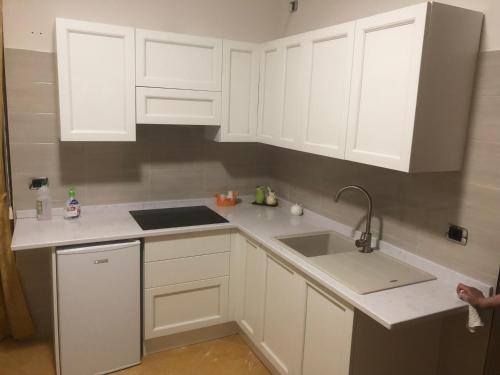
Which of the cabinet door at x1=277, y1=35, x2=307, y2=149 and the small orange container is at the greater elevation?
the cabinet door at x1=277, y1=35, x2=307, y2=149

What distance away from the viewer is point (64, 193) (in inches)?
102

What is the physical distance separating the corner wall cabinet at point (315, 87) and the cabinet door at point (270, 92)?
11 mm

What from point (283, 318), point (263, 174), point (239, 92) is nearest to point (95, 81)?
point (239, 92)

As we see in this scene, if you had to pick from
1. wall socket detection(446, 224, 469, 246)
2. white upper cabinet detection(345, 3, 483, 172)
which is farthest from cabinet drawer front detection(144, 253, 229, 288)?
wall socket detection(446, 224, 469, 246)

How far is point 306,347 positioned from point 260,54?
6.13ft

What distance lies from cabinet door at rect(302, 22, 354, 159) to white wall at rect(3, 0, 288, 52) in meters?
0.93

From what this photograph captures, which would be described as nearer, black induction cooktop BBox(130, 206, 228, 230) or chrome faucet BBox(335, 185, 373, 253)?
chrome faucet BBox(335, 185, 373, 253)

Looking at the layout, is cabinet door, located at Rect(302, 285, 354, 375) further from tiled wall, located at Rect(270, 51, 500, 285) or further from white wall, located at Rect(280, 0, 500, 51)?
white wall, located at Rect(280, 0, 500, 51)

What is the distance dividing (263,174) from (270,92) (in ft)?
2.78

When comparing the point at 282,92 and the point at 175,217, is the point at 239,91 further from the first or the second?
the point at 175,217

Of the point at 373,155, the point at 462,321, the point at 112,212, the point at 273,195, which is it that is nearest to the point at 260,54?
the point at 273,195

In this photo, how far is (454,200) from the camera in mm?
1807

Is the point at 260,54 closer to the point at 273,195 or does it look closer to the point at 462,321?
the point at 273,195

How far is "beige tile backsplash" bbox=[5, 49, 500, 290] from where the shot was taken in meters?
1.70
